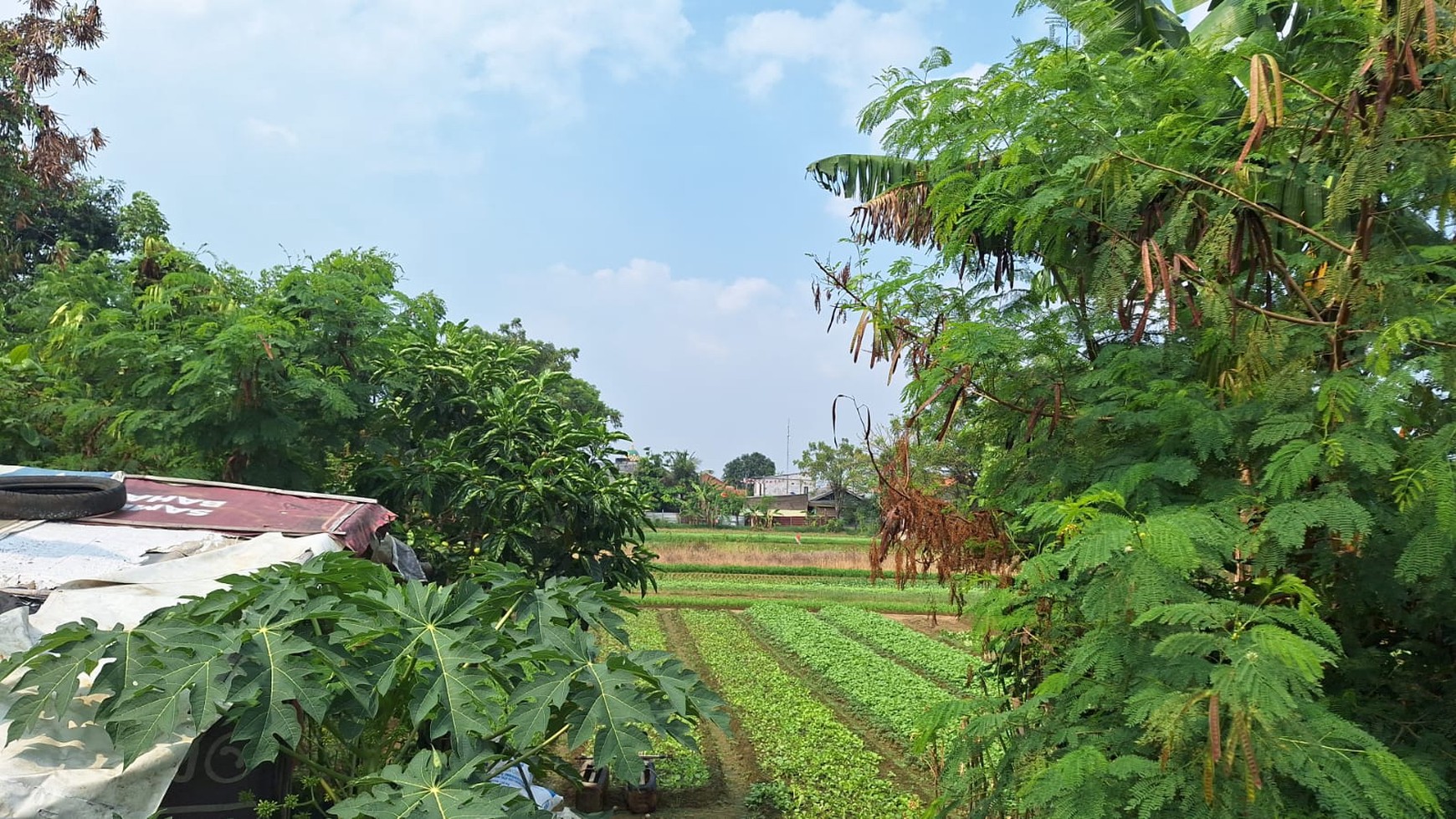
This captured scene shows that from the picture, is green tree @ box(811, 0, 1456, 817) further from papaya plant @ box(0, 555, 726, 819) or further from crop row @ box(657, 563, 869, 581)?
crop row @ box(657, 563, 869, 581)

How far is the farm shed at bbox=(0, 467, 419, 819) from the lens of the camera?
285cm

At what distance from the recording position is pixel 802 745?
1034 centimetres

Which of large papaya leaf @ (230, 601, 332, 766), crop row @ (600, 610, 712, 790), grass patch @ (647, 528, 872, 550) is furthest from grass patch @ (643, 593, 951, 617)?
large papaya leaf @ (230, 601, 332, 766)

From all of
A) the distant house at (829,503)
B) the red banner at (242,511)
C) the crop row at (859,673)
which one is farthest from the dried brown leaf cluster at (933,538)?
the distant house at (829,503)

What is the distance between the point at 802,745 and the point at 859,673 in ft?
15.2

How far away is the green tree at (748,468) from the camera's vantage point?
128875 mm

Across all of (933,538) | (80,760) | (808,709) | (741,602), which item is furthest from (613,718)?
(741,602)

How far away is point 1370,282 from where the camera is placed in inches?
148

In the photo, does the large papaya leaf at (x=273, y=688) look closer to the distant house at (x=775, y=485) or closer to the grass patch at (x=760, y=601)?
the grass patch at (x=760, y=601)

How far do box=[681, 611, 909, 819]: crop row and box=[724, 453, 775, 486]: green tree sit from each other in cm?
11215

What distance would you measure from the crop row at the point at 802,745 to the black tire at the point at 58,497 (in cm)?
603

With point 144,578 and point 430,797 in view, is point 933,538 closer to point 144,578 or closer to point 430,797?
point 430,797

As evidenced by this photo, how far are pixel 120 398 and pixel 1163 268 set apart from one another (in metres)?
8.85

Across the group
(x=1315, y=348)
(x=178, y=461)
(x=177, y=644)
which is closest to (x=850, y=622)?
(x=178, y=461)
